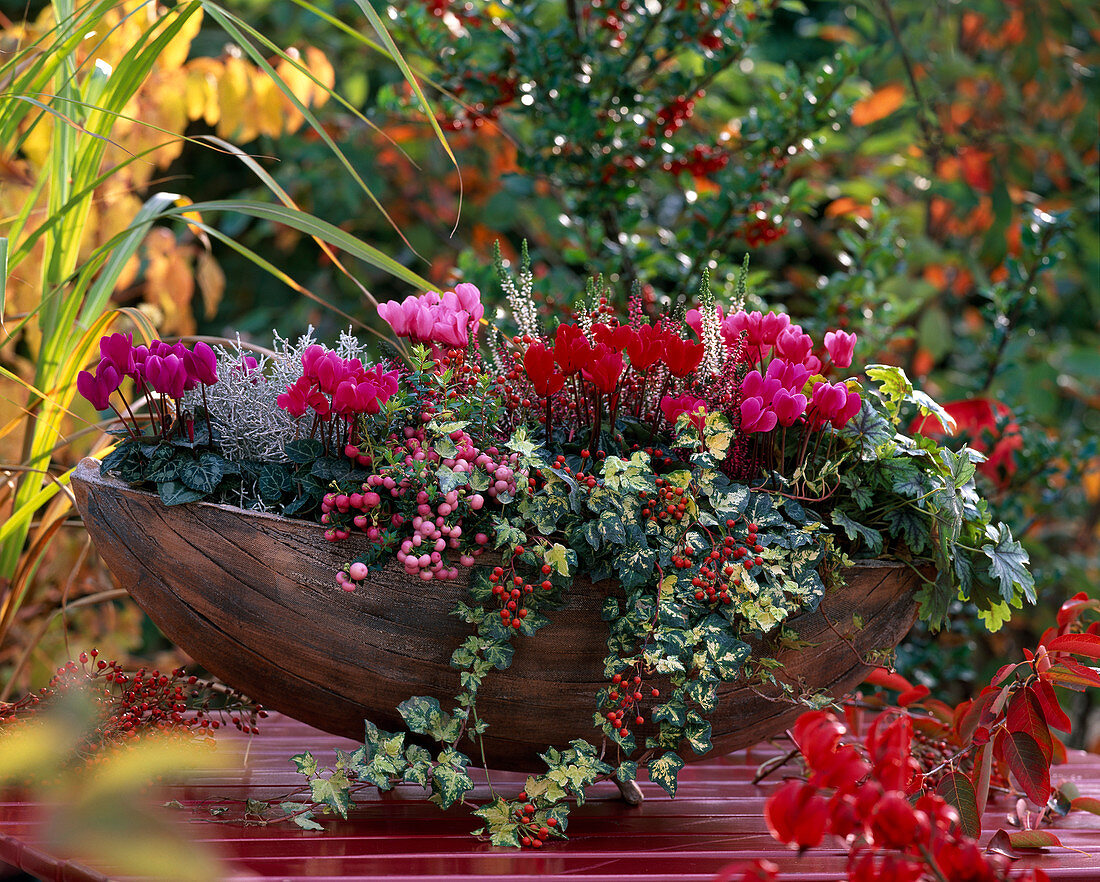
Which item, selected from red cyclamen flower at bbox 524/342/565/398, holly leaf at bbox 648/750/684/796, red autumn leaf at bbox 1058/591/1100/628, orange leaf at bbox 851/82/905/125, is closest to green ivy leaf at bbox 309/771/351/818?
holly leaf at bbox 648/750/684/796

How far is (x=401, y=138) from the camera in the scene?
2.53 meters

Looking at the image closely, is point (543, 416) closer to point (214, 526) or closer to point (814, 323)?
point (214, 526)

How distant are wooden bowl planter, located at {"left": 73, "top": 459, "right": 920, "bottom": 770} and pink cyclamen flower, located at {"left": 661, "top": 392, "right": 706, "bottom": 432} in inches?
6.0

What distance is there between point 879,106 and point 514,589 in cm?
217

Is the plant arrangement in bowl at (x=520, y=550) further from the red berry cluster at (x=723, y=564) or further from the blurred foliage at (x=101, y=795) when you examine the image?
Result: the blurred foliage at (x=101, y=795)

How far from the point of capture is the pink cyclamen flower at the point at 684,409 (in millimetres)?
765

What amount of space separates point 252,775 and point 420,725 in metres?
0.27

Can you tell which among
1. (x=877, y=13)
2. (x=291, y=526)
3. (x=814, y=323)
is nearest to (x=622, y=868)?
(x=291, y=526)

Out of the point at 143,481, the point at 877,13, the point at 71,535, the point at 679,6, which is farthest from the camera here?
the point at 877,13

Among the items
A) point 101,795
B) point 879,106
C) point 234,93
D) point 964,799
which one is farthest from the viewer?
point 879,106

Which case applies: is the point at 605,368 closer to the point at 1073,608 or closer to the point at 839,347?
the point at 839,347

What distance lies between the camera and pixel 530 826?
0.71m

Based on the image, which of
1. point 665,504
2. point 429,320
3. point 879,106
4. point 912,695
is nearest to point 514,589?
point 665,504

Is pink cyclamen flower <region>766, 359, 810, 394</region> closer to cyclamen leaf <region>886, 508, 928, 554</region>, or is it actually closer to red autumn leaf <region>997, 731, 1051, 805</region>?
cyclamen leaf <region>886, 508, 928, 554</region>
